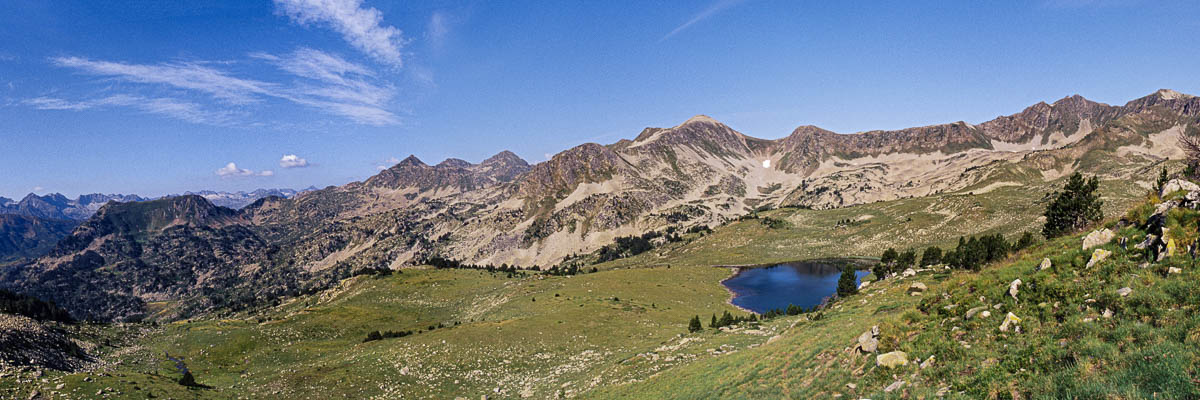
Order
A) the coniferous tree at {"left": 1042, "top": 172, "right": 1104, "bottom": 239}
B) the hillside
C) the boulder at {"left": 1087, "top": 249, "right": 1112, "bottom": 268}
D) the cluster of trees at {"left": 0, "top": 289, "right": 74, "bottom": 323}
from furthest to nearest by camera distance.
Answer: the cluster of trees at {"left": 0, "top": 289, "right": 74, "bottom": 323} → the coniferous tree at {"left": 1042, "top": 172, "right": 1104, "bottom": 239} → the boulder at {"left": 1087, "top": 249, "right": 1112, "bottom": 268} → the hillside

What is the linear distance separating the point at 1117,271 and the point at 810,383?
1064 centimetres

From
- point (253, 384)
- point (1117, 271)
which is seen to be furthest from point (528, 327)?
point (1117, 271)

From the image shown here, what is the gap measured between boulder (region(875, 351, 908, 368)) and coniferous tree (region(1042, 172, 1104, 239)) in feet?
192

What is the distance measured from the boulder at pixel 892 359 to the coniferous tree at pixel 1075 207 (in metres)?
58.6

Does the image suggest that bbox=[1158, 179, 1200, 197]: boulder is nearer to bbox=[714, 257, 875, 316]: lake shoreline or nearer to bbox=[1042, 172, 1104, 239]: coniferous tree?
bbox=[1042, 172, 1104, 239]: coniferous tree

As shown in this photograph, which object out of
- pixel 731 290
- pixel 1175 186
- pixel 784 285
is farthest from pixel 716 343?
pixel 784 285

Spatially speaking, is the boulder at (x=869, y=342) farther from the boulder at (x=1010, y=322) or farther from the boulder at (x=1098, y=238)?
the boulder at (x=1098, y=238)

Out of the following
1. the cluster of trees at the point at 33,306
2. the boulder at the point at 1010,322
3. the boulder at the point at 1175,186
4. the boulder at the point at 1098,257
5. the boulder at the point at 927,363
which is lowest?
the cluster of trees at the point at 33,306

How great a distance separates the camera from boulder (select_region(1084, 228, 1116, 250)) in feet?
56.4

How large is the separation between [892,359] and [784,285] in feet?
361

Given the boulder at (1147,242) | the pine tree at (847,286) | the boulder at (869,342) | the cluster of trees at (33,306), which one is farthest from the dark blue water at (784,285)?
the cluster of trees at (33,306)

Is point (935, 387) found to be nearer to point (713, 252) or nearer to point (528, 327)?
point (528, 327)

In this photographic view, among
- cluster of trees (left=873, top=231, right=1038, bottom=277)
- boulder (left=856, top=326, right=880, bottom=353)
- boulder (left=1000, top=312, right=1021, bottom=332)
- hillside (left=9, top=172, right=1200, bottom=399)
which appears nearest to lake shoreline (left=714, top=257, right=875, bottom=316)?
cluster of trees (left=873, top=231, right=1038, bottom=277)

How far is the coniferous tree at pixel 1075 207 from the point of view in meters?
55.9
